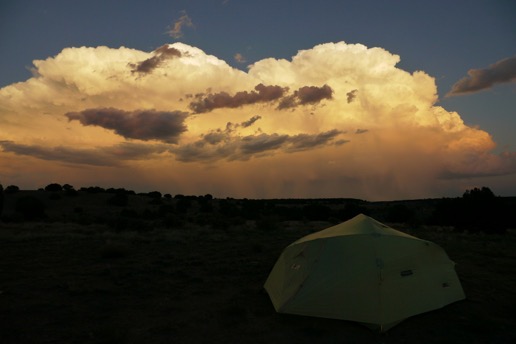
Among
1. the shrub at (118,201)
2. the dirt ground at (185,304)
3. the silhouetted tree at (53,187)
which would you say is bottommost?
the dirt ground at (185,304)

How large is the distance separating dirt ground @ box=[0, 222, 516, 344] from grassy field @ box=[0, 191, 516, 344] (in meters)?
0.03

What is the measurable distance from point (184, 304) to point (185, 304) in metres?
0.03

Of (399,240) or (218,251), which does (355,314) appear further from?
(218,251)

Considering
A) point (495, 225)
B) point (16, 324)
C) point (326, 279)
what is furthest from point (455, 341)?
point (495, 225)

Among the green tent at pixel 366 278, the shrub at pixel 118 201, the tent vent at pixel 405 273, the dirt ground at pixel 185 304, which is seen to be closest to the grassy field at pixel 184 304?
the dirt ground at pixel 185 304

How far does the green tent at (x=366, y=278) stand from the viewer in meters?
8.38

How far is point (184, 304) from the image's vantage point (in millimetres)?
10500

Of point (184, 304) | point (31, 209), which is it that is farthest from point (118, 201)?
point (184, 304)

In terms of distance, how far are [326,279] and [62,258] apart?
1322 centimetres

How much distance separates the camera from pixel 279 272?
419 inches

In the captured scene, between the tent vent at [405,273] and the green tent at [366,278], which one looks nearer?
the green tent at [366,278]

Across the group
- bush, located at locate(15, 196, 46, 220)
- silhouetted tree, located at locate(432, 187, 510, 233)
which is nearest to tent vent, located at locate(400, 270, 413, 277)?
silhouetted tree, located at locate(432, 187, 510, 233)

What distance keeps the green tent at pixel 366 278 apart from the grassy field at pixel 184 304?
0.33 m

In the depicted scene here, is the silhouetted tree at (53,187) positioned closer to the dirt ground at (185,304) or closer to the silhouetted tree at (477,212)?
the dirt ground at (185,304)
